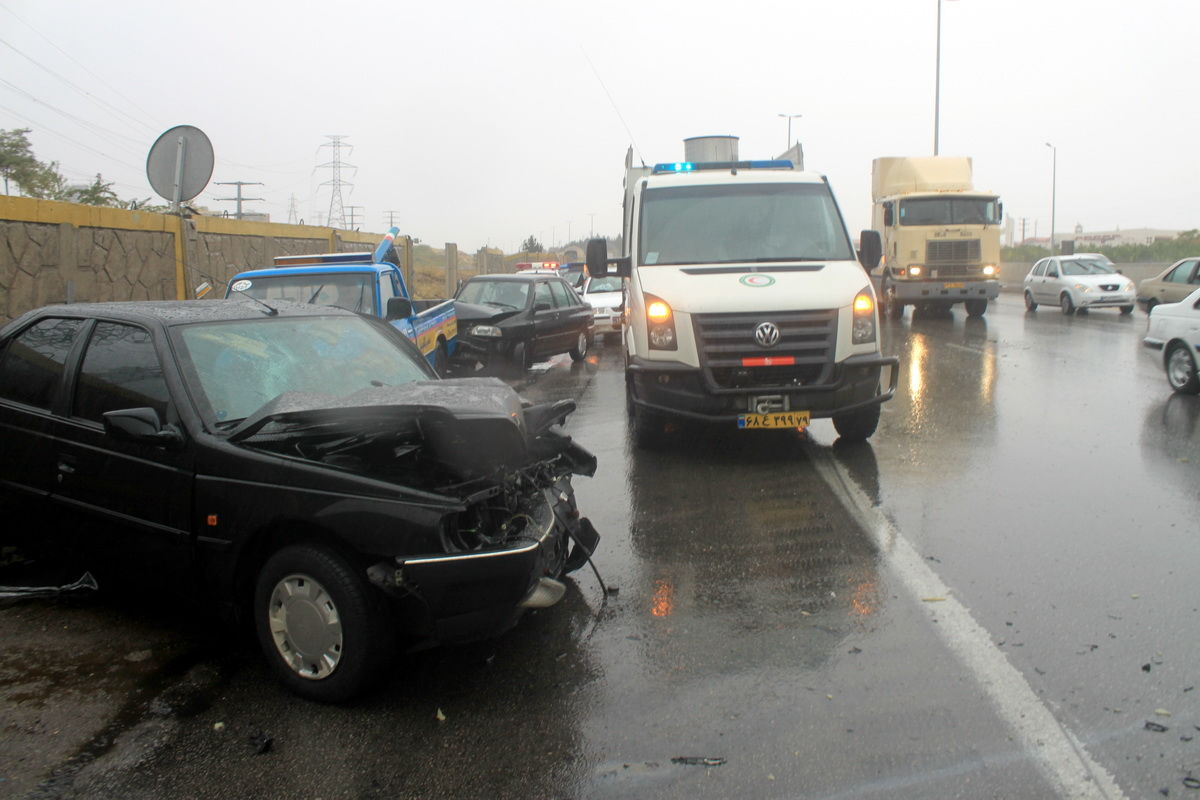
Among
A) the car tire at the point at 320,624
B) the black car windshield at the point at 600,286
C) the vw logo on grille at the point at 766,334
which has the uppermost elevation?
the black car windshield at the point at 600,286

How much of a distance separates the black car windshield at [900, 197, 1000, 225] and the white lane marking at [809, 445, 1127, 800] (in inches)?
759

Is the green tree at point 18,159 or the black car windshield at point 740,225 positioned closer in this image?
the black car windshield at point 740,225

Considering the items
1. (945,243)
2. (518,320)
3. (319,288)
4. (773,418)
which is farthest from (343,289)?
(945,243)

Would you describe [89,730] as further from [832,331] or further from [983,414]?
[983,414]

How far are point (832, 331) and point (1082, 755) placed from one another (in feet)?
16.2

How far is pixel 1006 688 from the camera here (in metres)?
3.78

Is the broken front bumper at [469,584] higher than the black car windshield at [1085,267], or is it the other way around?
the black car windshield at [1085,267]

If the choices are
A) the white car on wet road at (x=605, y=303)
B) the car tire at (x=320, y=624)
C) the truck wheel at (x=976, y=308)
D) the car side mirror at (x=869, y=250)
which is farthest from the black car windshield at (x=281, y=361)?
the truck wheel at (x=976, y=308)

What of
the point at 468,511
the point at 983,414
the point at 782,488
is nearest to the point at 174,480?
the point at 468,511

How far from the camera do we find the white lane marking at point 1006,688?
3.13m

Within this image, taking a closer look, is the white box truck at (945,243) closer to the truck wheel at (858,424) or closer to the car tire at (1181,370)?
the car tire at (1181,370)

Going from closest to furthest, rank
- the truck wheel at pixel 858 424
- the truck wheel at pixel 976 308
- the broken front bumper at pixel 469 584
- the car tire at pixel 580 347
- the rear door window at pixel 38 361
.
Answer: the broken front bumper at pixel 469 584 < the rear door window at pixel 38 361 < the truck wheel at pixel 858 424 < the car tire at pixel 580 347 < the truck wheel at pixel 976 308

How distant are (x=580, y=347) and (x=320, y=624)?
14351 mm

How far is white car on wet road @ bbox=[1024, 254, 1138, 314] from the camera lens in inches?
977
